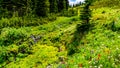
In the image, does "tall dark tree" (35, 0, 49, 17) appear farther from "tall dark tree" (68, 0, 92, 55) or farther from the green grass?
"tall dark tree" (68, 0, 92, 55)

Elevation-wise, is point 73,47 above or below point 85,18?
below

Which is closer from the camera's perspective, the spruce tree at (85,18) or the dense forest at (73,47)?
the dense forest at (73,47)

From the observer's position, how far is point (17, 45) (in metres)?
34.6

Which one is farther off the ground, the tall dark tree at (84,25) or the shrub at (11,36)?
the tall dark tree at (84,25)

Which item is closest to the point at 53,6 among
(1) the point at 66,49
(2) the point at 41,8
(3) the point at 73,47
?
(2) the point at 41,8

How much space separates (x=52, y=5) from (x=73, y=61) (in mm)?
53913

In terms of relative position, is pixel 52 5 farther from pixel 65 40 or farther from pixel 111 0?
pixel 65 40

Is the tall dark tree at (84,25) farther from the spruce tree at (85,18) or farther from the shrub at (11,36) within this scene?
the shrub at (11,36)

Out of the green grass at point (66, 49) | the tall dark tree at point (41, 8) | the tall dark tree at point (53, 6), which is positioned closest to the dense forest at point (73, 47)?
the green grass at point (66, 49)

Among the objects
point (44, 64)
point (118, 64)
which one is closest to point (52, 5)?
point (44, 64)

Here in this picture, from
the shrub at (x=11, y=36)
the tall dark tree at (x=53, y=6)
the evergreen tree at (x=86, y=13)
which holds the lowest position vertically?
the shrub at (x=11, y=36)

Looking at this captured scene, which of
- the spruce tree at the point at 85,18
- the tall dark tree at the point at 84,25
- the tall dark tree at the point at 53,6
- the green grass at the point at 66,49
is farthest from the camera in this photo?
the tall dark tree at the point at 53,6

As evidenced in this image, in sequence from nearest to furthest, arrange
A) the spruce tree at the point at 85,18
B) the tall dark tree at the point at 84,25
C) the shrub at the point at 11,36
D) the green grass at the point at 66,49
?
the green grass at the point at 66,49 < the tall dark tree at the point at 84,25 < the spruce tree at the point at 85,18 < the shrub at the point at 11,36

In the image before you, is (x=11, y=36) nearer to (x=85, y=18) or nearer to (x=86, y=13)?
(x=85, y=18)
